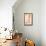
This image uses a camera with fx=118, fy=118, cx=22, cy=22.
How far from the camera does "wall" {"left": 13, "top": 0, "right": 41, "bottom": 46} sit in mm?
5387

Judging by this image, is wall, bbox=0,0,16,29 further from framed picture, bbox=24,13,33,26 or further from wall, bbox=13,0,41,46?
framed picture, bbox=24,13,33,26

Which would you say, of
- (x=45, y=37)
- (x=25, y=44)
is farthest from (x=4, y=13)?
(x=45, y=37)

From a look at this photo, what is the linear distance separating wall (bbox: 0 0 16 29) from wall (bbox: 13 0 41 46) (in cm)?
125

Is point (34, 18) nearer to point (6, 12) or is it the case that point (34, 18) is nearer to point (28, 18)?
point (28, 18)

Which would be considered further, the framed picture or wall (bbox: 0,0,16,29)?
the framed picture

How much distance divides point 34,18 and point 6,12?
5.64ft

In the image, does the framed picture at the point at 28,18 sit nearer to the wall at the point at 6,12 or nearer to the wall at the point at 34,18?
the wall at the point at 34,18

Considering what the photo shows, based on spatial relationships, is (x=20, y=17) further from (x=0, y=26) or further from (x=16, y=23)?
(x=0, y=26)

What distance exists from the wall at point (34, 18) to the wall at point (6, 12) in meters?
1.25

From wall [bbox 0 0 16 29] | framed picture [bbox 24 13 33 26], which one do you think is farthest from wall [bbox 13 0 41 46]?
wall [bbox 0 0 16 29]

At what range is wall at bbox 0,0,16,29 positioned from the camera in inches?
161

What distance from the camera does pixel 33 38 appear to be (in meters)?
5.42

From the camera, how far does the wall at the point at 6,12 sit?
4.08m

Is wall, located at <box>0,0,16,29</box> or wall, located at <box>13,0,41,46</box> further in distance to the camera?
wall, located at <box>13,0,41,46</box>
